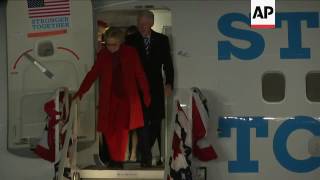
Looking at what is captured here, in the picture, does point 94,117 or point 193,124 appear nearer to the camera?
point 193,124

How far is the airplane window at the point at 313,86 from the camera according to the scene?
5074 mm

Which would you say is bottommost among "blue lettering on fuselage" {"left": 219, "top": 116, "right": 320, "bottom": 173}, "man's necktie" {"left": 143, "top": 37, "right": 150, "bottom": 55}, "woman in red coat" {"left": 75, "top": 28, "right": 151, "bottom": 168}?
"blue lettering on fuselage" {"left": 219, "top": 116, "right": 320, "bottom": 173}

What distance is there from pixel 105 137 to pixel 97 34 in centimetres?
96

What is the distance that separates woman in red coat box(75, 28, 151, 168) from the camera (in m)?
5.07

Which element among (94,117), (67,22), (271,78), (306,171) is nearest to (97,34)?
(67,22)

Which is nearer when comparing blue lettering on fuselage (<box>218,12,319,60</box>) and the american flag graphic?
blue lettering on fuselage (<box>218,12,319,60</box>)

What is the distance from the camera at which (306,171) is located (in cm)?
503

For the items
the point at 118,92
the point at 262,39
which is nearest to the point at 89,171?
the point at 118,92

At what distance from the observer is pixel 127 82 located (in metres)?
5.10

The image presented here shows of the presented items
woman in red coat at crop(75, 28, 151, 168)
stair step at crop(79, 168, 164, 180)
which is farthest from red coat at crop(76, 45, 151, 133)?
stair step at crop(79, 168, 164, 180)

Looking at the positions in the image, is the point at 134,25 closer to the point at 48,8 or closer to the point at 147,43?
the point at 147,43

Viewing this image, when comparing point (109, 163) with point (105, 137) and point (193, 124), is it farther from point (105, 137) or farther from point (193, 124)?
point (193, 124)

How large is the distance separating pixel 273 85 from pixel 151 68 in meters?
1.12

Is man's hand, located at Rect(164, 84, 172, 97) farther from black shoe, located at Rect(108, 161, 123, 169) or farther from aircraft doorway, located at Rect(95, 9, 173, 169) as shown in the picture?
black shoe, located at Rect(108, 161, 123, 169)
